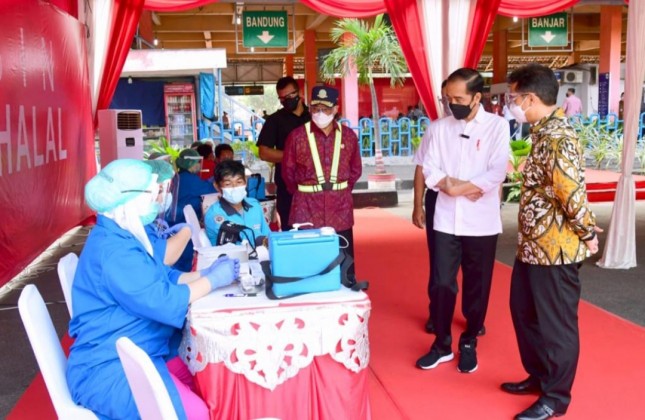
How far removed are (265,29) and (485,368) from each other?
9733mm

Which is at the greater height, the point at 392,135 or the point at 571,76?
the point at 571,76

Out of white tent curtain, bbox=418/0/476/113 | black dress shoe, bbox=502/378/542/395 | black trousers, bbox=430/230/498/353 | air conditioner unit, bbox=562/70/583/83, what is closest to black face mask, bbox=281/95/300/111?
black trousers, bbox=430/230/498/353

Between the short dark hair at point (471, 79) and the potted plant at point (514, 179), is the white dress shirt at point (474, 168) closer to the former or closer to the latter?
the short dark hair at point (471, 79)

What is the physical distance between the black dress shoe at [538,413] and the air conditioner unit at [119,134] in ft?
15.8

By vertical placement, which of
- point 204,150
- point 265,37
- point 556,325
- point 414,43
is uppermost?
point 265,37

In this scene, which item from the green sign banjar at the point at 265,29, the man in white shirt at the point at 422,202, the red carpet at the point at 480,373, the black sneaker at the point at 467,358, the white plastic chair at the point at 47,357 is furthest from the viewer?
the green sign banjar at the point at 265,29

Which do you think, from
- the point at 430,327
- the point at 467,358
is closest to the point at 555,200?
the point at 467,358

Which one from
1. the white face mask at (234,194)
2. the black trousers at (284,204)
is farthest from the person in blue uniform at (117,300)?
the black trousers at (284,204)

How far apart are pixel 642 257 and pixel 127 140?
5259mm

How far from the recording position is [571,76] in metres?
20.6

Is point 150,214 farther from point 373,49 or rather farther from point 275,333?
point 373,49

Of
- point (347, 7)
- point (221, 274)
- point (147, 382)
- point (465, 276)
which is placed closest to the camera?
point (147, 382)

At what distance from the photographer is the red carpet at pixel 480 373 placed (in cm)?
299

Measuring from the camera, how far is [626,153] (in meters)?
5.70
